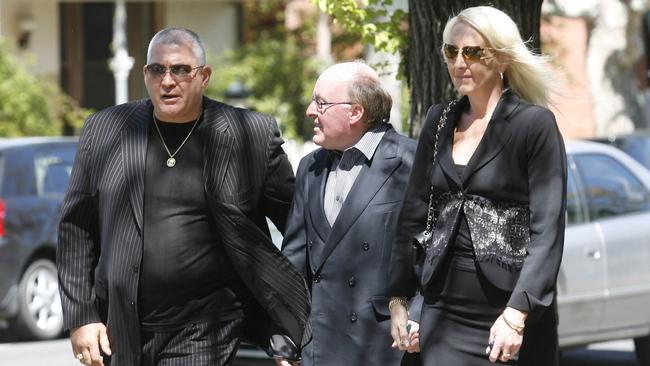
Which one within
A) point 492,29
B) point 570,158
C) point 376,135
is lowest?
point 570,158

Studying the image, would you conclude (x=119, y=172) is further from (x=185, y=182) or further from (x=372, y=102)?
(x=372, y=102)

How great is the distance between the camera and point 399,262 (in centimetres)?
502

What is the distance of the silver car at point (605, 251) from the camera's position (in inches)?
380

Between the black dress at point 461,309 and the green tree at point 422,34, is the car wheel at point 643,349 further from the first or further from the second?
the black dress at point 461,309

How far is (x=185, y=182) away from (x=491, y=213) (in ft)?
3.98

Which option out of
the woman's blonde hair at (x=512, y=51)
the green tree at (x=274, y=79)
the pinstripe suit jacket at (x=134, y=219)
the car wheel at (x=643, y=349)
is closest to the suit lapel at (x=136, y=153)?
the pinstripe suit jacket at (x=134, y=219)

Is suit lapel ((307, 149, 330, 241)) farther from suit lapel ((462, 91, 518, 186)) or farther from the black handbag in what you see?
suit lapel ((462, 91, 518, 186))

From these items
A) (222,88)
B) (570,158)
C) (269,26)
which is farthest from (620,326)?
(269,26)

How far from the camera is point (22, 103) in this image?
20656 millimetres

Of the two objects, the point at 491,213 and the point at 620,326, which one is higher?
the point at 491,213

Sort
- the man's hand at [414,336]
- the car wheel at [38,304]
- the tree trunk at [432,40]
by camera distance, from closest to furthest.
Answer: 1. the man's hand at [414,336]
2. the tree trunk at [432,40]
3. the car wheel at [38,304]

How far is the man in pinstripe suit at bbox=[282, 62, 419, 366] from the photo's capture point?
5.38 m

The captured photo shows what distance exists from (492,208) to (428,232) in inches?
13.3

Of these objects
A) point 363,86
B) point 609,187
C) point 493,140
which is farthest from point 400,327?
point 609,187
